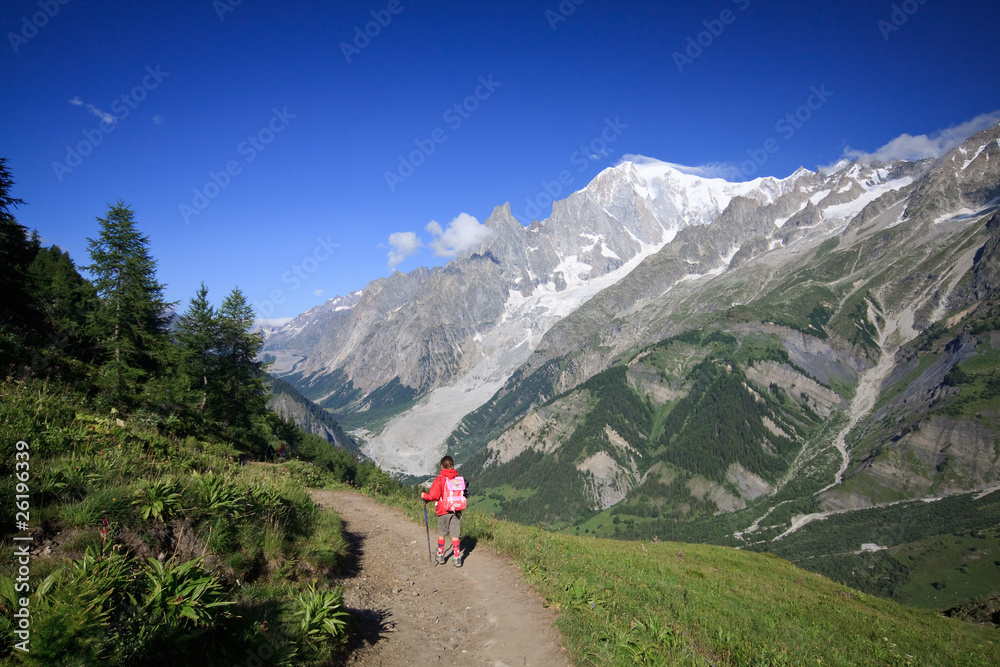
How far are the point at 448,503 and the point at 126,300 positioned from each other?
107 feet

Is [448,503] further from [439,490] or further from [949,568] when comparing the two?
[949,568]

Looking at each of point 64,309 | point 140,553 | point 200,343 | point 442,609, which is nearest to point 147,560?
point 140,553

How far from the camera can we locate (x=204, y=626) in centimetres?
610

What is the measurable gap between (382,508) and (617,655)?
16.3 metres

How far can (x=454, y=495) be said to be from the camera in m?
15.1

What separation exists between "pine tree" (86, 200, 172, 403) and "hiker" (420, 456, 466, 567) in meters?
27.3

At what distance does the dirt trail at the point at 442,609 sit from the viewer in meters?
9.48

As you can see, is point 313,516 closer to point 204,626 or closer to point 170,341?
point 204,626

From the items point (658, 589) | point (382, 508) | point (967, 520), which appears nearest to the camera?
point (658, 589)

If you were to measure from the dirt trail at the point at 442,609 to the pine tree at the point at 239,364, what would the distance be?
23.8 metres

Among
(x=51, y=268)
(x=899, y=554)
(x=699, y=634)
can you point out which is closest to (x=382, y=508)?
(x=699, y=634)

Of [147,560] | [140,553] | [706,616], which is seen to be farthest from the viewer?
[706,616]

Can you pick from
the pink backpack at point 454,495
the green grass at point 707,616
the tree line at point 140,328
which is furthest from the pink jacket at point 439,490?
the tree line at point 140,328

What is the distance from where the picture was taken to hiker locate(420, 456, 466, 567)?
14953mm
